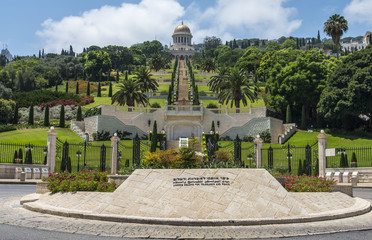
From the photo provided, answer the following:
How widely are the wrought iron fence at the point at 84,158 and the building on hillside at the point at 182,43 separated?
118121 millimetres

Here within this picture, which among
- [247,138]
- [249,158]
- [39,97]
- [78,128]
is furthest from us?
[39,97]

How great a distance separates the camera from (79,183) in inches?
540

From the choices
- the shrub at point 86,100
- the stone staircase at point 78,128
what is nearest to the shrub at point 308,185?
the stone staircase at point 78,128

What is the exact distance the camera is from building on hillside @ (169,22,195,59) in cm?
15489

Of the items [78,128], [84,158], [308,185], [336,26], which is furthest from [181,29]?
[308,185]

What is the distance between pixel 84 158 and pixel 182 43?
13966cm

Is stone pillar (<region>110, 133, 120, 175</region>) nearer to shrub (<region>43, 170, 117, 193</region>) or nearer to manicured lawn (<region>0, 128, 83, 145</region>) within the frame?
shrub (<region>43, 170, 117, 193</region>)

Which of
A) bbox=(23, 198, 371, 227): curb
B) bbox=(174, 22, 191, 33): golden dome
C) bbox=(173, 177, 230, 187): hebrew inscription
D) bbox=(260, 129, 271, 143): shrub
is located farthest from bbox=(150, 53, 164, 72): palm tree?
bbox=(23, 198, 371, 227): curb

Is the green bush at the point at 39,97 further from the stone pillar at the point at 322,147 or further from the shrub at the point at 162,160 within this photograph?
the shrub at the point at 162,160

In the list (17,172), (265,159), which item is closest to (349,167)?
(265,159)

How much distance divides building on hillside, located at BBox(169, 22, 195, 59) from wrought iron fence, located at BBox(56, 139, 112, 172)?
118 meters

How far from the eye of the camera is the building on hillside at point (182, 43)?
15489 centimetres

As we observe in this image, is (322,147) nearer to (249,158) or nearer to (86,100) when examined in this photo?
(249,158)

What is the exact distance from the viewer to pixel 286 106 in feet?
172
